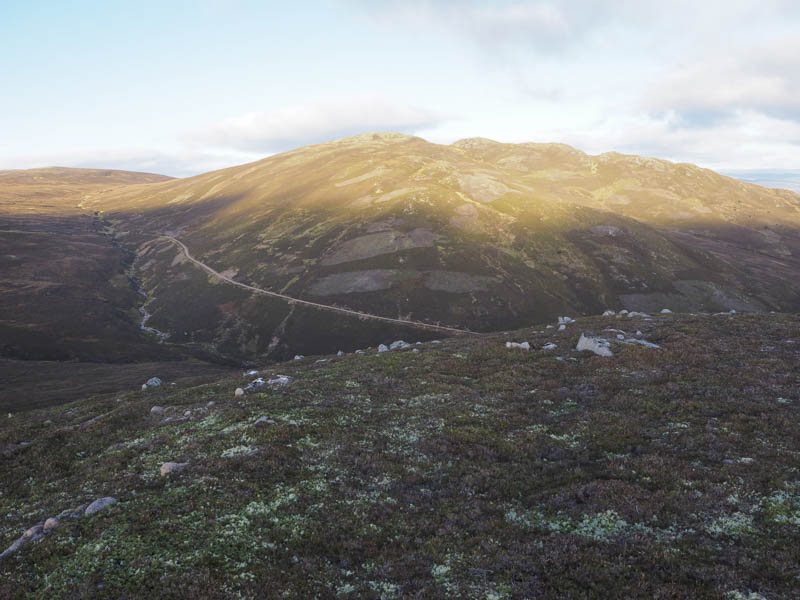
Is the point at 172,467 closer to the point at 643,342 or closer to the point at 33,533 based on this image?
the point at 33,533

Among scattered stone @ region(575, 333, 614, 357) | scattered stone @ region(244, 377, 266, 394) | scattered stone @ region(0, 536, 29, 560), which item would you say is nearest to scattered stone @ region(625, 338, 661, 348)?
scattered stone @ region(575, 333, 614, 357)

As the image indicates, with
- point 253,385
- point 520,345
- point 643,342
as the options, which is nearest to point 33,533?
point 253,385

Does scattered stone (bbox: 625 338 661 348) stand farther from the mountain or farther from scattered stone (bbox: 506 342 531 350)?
the mountain

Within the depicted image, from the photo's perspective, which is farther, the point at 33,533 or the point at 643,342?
the point at 643,342

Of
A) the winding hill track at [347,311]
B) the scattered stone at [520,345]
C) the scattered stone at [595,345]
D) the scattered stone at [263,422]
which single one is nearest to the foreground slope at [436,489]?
the scattered stone at [263,422]

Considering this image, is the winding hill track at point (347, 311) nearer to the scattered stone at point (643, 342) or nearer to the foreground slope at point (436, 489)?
the scattered stone at point (643, 342)

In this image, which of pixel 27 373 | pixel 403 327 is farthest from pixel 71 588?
pixel 403 327
